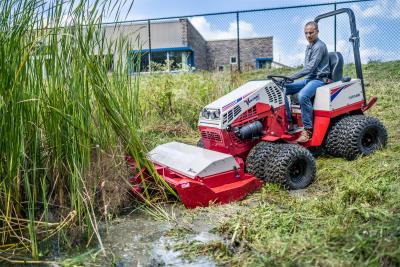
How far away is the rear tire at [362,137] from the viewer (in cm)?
527

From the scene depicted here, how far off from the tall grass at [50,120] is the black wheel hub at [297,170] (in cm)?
200

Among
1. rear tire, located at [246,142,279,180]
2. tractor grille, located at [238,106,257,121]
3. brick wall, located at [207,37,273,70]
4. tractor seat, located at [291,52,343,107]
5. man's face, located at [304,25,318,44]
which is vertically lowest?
rear tire, located at [246,142,279,180]

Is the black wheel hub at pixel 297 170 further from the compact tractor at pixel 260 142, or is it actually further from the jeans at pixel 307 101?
the jeans at pixel 307 101

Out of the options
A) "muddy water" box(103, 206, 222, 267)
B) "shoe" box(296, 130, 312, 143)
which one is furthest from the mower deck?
"shoe" box(296, 130, 312, 143)

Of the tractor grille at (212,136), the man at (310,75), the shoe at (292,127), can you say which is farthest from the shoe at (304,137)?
the tractor grille at (212,136)

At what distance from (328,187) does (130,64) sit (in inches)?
96.7

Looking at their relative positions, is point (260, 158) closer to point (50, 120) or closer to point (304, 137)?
point (304, 137)

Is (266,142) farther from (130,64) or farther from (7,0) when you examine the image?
(7,0)

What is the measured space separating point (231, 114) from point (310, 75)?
4.54 ft

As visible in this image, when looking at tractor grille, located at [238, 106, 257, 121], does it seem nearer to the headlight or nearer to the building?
the headlight

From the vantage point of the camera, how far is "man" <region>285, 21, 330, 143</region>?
209 inches

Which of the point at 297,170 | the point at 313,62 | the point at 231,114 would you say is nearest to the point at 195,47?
the point at 313,62

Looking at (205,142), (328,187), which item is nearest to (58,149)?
(205,142)

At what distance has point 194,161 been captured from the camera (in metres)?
4.27
